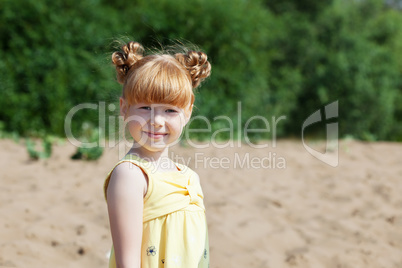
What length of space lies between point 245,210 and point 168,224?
97.5 inches

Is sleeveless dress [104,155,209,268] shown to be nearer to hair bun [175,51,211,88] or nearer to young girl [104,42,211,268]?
young girl [104,42,211,268]

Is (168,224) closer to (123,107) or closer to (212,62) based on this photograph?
(123,107)

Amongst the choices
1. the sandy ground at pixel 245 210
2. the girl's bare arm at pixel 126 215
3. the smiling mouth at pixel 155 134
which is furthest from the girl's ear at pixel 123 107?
the sandy ground at pixel 245 210

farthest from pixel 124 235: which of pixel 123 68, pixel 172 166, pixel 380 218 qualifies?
pixel 380 218

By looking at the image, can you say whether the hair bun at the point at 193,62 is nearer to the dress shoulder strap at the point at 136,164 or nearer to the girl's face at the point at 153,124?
the girl's face at the point at 153,124

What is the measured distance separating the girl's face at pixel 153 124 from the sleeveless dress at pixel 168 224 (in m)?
0.08

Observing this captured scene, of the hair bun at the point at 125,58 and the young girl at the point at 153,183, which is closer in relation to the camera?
the young girl at the point at 153,183

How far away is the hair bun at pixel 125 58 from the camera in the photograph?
1737mm

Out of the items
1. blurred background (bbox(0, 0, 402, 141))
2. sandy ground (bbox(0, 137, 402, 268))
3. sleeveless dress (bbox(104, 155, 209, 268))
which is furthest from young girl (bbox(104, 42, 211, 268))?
blurred background (bbox(0, 0, 402, 141))

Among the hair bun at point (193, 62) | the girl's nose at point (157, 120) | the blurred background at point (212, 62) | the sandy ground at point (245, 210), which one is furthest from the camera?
the blurred background at point (212, 62)

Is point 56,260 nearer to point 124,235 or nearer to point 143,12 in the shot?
point 124,235

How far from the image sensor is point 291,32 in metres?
13.6

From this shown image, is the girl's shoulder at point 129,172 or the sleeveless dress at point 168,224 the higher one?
the girl's shoulder at point 129,172

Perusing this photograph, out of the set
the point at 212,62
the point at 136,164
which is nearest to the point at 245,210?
the point at 136,164
